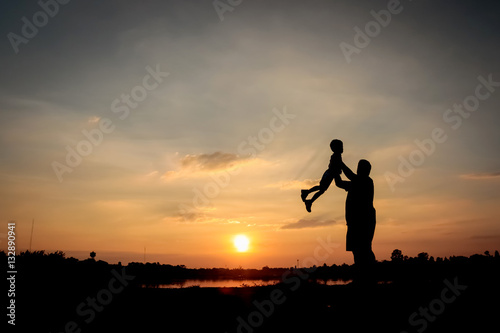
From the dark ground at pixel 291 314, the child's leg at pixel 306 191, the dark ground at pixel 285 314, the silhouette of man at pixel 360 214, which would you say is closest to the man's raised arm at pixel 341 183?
the silhouette of man at pixel 360 214

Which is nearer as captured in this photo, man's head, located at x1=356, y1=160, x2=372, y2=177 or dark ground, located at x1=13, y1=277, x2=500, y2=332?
dark ground, located at x1=13, y1=277, x2=500, y2=332

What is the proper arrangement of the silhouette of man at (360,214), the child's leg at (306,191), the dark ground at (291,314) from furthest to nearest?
the child's leg at (306,191), the silhouette of man at (360,214), the dark ground at (291,314)

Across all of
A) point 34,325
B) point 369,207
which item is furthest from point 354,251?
point 34,325

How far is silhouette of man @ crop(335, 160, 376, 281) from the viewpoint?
788cm

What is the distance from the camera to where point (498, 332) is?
18.1 feet

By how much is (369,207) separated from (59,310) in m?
9.07

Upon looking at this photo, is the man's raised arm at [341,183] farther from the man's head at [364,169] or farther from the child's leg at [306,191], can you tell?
the child's leg at [306,191]

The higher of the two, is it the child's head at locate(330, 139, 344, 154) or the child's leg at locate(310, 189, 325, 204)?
the child's head at locate(330, 139, 344, 154)

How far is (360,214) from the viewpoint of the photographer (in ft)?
26.5

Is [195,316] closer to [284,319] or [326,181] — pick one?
[284,319]

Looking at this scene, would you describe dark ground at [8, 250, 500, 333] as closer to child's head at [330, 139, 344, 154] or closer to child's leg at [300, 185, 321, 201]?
child's leg at [300, 185, 321, 201]

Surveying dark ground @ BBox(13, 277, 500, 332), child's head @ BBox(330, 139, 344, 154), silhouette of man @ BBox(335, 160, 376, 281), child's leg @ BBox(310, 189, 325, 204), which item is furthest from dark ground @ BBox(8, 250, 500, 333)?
child's head @ BBox(330, 139, 344, 154)

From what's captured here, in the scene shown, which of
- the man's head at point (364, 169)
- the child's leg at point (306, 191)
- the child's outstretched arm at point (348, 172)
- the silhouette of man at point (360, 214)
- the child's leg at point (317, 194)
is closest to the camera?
the silhouette of man at point (360, 214)

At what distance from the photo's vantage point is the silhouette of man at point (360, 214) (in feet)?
25.8
